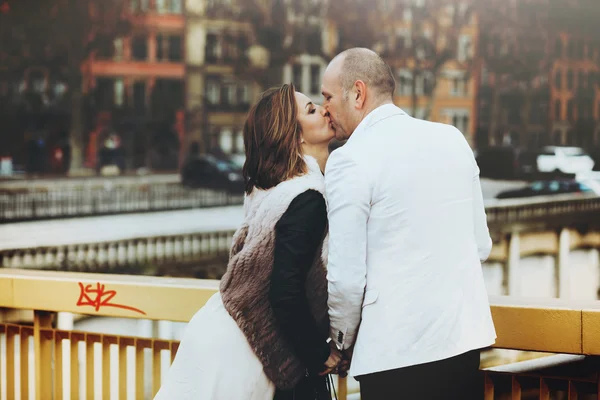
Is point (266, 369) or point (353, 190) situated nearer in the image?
point (353, 190)

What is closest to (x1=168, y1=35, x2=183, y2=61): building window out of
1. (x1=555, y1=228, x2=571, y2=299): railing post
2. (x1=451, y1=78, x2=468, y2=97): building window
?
(x1=451, y1=78, x2=468, y2=97): building window

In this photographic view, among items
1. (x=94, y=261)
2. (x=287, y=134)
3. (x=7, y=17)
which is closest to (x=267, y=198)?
(x=287, y=134)

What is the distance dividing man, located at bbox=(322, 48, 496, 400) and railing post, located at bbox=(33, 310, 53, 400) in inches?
40.5

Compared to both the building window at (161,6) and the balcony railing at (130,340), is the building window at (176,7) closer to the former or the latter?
the building window at (161,6)

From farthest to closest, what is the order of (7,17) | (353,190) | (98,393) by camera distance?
(7,17)
(98,393)
(353,190)

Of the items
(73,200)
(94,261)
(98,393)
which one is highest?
(98,393)

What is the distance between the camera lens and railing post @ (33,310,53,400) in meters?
2.10

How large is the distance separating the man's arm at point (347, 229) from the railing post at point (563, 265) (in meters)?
18.0

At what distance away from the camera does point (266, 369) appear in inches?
58.2

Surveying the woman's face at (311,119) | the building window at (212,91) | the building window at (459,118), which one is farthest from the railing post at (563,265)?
the woman's face at (311,119)

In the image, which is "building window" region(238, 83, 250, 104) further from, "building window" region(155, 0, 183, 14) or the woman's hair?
the woman's hair

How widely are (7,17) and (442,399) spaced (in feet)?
58.0

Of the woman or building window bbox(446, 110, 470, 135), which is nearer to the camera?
the woman

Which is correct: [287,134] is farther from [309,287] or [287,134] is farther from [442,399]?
[442,399]
